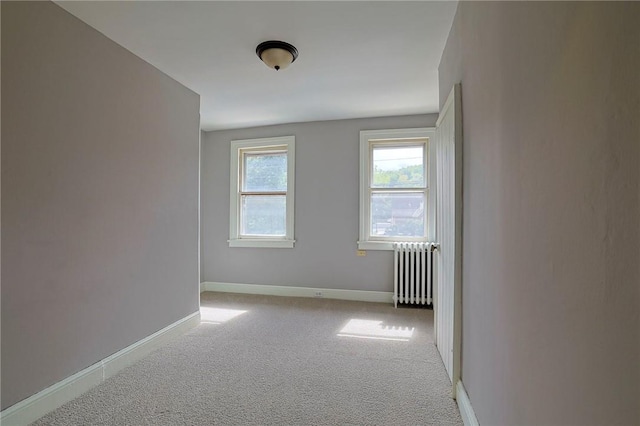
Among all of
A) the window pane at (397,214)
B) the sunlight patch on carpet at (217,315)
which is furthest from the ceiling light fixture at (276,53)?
the sunlight patch on carpet at (217,315)

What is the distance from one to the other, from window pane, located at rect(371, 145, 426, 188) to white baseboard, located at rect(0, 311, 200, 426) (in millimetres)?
2958

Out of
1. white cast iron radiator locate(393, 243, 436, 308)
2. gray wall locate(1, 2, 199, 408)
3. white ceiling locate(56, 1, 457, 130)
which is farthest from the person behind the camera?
white cast iron radiator locate(393, 243, 436, 308)

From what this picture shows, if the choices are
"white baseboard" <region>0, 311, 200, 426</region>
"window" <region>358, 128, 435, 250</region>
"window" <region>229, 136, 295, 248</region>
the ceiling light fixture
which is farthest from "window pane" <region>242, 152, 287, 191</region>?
"white baseboard" <region>0, 311, 200, 426</region>

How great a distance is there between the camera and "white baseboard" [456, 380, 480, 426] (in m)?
1.59

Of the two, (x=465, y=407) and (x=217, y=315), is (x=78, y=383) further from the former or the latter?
(x=465, y=407)

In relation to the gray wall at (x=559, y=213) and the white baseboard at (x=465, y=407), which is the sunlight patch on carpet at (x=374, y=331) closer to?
the white baseboard at (x=465, y=407)

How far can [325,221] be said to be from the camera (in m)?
4.23

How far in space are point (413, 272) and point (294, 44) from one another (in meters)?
2.80

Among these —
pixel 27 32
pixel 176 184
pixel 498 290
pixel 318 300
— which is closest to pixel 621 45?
pixel 498 290

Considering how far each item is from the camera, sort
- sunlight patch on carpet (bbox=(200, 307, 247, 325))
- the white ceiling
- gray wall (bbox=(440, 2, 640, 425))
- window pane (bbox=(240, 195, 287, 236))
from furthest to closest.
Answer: window pane (bbox=(240, 195, 287, 236)) → sunlight patch on carpet (bbox=(200, 307, 247, 325)) → the white ceiling → gray wall (bbox=(440, 2, 640, 425))

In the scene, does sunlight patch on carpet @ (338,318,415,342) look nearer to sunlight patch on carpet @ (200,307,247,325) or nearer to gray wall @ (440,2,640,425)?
sunlight patch on carpet @ (200,307,247,325)

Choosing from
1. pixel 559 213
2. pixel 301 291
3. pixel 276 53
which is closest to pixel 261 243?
pixel 301 291

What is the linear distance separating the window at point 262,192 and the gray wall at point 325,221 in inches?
4.4

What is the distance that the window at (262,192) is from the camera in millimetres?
4344
